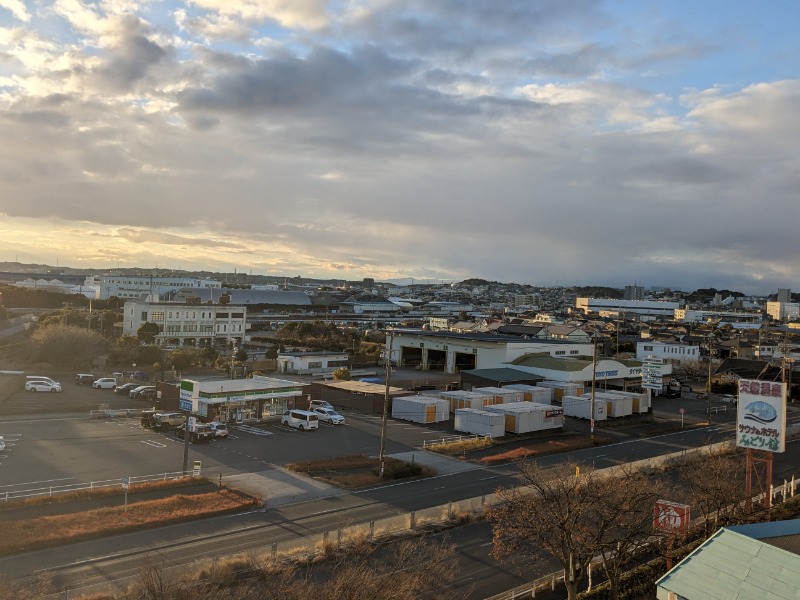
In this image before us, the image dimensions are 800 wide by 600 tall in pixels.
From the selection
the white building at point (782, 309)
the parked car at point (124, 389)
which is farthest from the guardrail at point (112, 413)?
the white building at point (782, 309)

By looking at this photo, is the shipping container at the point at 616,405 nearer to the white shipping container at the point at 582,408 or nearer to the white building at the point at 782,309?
the white shipping container at the point at 582,408

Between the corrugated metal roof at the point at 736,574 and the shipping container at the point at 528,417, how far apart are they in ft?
65.2

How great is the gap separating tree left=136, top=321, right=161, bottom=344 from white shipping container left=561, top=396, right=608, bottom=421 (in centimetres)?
3638

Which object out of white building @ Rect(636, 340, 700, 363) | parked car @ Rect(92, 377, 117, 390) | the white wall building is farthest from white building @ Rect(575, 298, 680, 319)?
parked car @ Rect(92, 377, 117, 390)

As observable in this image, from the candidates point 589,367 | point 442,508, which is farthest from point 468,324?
point 442,508

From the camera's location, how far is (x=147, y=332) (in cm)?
5438

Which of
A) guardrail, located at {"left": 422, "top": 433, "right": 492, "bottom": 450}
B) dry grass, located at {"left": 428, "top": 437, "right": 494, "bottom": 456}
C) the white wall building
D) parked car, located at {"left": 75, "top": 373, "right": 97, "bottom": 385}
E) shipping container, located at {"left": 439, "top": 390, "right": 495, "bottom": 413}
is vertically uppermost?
the white wall building

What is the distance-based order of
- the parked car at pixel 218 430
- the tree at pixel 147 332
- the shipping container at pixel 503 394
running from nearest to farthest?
the parked car at pixel 218 430, the shipping container at pixel 503 394, the tree at pixel 147 332

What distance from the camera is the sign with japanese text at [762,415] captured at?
1892 cm

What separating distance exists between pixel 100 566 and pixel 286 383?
19.8m

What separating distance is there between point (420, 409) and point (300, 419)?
6904mm

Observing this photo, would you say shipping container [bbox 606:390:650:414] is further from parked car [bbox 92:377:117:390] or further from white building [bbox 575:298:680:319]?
white building [bbox 575:298:680:319]

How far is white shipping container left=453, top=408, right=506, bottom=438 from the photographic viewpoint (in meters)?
30.4

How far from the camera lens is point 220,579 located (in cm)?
1199
